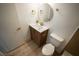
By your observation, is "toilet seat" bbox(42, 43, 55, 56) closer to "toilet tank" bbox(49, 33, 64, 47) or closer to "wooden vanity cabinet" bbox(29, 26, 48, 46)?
"toilet tank" bbox(49, 33, 64, 47)

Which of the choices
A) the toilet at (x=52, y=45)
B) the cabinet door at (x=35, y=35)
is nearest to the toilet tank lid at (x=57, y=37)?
the toilet at (x=52, y=45)

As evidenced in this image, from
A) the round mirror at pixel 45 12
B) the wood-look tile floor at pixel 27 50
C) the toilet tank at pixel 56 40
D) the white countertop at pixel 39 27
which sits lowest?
the wood-look tile floor at pixel 27 50

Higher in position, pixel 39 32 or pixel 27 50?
pixel 39 32

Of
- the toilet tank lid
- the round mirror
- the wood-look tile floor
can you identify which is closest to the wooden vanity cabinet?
the wood-look tile floor

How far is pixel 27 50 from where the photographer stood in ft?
9.84

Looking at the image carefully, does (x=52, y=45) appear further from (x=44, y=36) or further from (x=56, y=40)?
(x=44, y=36)

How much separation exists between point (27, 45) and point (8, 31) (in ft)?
2.66

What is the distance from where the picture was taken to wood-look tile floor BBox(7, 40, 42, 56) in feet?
9.48

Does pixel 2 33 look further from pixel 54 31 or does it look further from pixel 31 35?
pixel 54 31

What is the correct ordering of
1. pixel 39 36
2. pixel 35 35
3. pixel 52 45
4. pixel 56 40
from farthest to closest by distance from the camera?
1. pixel 35 35
2. pixel 39 36
3. pixel 52 45
4. pixel 56 40

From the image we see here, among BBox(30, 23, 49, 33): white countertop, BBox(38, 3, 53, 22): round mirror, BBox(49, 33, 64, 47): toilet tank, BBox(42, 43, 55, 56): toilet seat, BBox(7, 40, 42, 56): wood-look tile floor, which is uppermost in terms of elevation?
BBox(38, 3, 53, 22): round mirror

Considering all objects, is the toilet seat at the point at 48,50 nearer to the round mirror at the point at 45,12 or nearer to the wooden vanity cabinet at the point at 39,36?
the wooden vanity cabinet at the point at 39,36

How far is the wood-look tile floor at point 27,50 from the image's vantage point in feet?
9.48

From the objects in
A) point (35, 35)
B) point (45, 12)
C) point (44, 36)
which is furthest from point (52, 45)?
point (45, 12)
